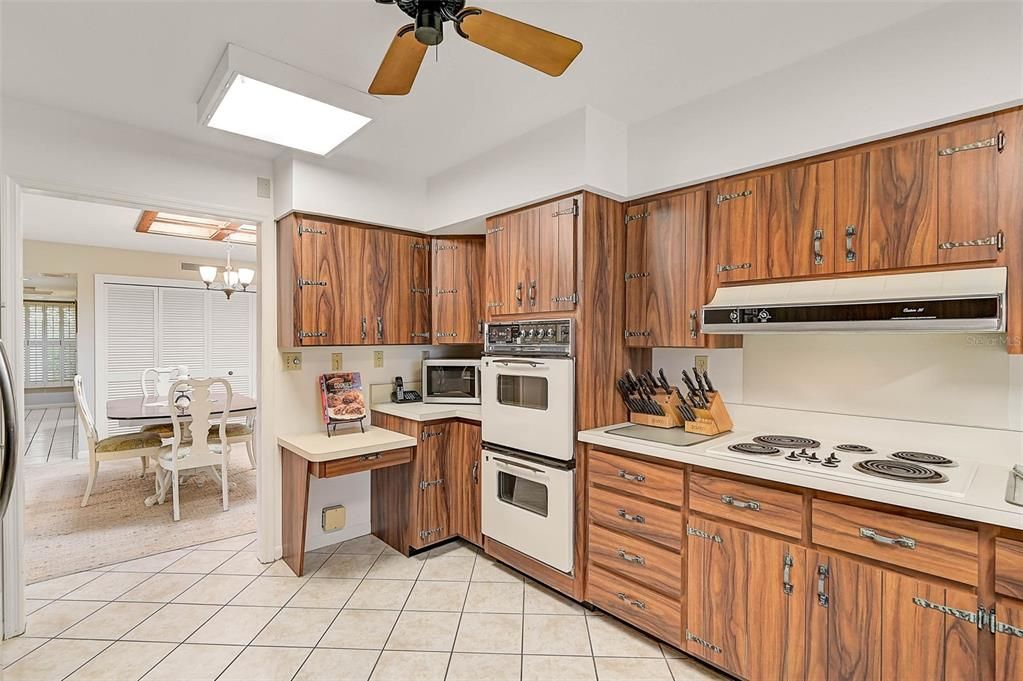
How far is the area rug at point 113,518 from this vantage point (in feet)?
10.4

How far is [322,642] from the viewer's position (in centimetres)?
226

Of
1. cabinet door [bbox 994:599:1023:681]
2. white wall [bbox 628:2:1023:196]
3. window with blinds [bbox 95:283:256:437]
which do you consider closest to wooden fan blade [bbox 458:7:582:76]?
white wall [bbox 628:2:1023:196]

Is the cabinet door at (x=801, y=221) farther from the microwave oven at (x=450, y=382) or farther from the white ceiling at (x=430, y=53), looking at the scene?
the microwave oven at (x=450, y=382)

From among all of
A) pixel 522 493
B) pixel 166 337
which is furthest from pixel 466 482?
pixel 166 337

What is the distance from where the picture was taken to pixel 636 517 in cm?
226

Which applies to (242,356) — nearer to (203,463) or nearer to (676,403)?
(203,463)

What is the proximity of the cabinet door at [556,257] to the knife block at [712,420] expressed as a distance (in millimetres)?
842

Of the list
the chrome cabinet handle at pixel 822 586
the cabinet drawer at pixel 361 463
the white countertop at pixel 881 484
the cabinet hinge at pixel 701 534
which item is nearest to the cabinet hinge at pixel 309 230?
the cabinet drawer at pixel 361 463

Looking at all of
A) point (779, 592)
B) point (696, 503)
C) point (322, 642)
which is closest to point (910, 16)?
point (696, 503)

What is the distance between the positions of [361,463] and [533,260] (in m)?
1.56

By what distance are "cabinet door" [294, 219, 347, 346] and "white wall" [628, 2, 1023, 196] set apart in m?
1.94

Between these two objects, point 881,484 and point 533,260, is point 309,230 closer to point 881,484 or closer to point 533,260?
point 533,260

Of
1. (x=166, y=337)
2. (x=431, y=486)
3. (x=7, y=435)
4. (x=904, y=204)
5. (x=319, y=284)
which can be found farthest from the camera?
(x=166, y=337)

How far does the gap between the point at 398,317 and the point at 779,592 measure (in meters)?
2.62
